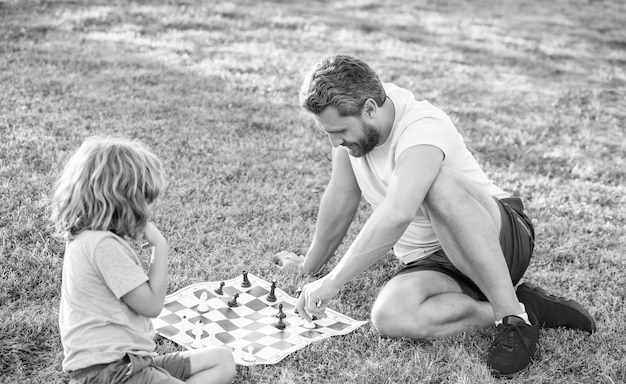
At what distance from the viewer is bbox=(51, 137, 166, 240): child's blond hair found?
8.89 ft

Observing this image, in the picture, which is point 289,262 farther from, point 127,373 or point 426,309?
point 127,373

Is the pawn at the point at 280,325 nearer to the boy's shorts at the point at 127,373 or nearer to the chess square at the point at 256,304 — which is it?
the chess square at the point at 256,304

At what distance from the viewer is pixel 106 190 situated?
2709 mm

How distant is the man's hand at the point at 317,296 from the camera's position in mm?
3449

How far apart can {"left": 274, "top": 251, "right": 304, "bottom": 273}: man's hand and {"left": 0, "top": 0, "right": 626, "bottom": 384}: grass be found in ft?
0.36

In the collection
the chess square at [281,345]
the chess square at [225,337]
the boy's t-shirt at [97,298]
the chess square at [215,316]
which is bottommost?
the chess square at [281,345]

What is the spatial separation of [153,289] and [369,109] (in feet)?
5.12

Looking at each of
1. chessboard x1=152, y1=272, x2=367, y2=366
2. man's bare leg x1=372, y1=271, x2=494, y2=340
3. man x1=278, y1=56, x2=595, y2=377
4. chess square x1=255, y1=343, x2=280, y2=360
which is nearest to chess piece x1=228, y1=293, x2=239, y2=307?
chessboard x1=152, y1=272, x2=367, y2=366

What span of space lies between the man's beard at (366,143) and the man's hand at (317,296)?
80 centimetres

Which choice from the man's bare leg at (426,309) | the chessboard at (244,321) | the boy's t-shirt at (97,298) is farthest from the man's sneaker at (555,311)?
the boy's t-shirt at (97,298)

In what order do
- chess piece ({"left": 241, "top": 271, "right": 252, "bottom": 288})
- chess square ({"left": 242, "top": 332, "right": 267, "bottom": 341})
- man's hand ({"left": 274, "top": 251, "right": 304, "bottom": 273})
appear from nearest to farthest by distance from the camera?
chess square ({"left": 242, "top": 332, "right": 267, "bottom": 341})
chess piece ({"left": 241, "top": 271, "right": 252, "bottom": 288})
man's hand ({"left": 274, "top": 251, "right": 304, "bottom": 273})

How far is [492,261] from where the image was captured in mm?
3557

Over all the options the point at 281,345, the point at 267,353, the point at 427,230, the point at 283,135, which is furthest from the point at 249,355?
the point at 283,135

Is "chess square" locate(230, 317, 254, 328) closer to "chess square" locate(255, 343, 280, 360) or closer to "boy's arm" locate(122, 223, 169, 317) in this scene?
"chess square" locate(255, 343, 280, 360)
